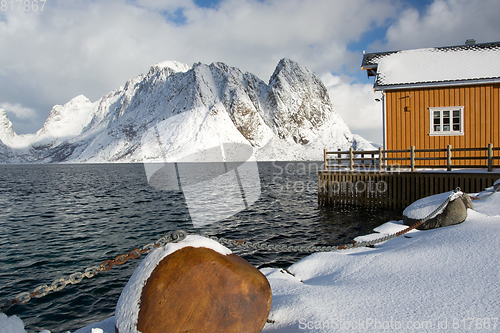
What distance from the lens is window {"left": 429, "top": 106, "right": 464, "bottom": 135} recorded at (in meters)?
15.8

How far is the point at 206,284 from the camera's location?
3182 millimetres

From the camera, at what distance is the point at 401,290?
3.81 m

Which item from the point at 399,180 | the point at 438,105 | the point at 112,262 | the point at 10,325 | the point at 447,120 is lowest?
the point at 10,325

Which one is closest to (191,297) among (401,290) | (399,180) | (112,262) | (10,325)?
(112,262)

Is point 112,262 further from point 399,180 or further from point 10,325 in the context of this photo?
point 399,180

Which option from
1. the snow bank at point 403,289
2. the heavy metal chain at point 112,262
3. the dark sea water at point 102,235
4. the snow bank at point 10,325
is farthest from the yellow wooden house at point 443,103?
the snow bank at point 10,325

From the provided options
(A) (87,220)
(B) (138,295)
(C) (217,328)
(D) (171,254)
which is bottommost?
(A) (87,220)

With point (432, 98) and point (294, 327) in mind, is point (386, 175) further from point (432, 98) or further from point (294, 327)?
point (294, 327)

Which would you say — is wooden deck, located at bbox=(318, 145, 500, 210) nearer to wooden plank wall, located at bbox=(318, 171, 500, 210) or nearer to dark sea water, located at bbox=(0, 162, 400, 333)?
wooden plank wall, located at bbox=(318, 171, 500, 210)

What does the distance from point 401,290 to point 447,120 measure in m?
15.8

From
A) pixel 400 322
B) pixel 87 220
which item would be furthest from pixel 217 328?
pixel 87 220

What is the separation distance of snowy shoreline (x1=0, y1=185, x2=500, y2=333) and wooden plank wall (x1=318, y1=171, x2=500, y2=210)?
817 centimetres

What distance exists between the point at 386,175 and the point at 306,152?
187m

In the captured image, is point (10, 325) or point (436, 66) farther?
point (436, 66)
